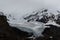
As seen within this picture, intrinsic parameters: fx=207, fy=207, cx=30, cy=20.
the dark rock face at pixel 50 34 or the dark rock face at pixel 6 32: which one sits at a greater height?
the dark rock face at pixel 6 32

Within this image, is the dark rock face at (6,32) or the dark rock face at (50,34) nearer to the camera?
the dark rock face at (6,32)

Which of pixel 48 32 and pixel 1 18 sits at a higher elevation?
pixel 1 18

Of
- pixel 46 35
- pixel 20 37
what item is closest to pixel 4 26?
pixel 20 37

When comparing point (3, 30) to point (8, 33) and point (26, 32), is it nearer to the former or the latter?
point (8, 33)

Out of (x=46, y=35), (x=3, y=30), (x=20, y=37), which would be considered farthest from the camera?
(x=46, y=35)

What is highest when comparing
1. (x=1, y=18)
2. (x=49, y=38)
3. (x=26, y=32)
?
(x=1, y=18)

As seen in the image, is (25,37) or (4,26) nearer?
(4,26)

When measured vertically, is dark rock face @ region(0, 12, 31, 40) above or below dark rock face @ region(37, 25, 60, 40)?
above

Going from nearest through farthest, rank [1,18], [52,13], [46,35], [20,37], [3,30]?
[3,30] → [1,18] → [20,37] → [46,35] → [52,13]

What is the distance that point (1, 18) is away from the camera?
1972 centimetres

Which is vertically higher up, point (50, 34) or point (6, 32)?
point (6, 32)

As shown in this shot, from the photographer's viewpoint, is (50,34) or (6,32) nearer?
(6,32)

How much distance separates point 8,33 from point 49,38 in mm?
12405

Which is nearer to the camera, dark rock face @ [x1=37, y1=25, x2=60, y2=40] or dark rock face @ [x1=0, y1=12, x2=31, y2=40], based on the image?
dark rock face @ [x1=0, y1=12, x2=31, y2=40]
